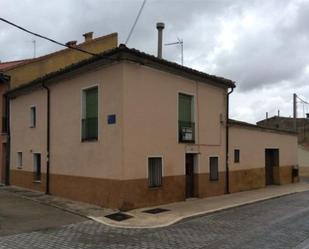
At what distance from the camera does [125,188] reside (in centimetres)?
1418

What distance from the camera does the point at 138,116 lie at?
1488 cm

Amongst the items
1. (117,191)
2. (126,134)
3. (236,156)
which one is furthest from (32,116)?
(236,156)

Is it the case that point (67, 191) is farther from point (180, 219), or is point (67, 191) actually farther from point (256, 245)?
point (256, 245)

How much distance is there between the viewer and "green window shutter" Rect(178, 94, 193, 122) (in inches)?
677

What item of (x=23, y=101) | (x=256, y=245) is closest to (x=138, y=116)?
(x=256, y=245)

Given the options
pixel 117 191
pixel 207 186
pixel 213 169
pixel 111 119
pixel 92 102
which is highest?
pixel 92 102

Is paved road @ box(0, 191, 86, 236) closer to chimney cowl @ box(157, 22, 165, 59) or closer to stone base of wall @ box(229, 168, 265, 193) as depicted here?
chimney cowl @ box(157, 22, 165, 59)

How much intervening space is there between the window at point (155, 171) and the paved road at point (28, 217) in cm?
330

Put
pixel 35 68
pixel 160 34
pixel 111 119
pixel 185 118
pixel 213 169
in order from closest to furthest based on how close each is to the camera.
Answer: pixel 111 119 < pixel 185 118 < pixel 213 169 < pixel 160 34 < pixel 35 68

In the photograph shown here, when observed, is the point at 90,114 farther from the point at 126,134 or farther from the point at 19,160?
the point at 19,160

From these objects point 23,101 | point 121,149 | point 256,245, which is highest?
point 23,101

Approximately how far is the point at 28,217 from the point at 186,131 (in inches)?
275

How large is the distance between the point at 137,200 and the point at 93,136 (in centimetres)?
292

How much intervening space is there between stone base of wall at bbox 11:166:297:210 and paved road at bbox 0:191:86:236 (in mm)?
1487
